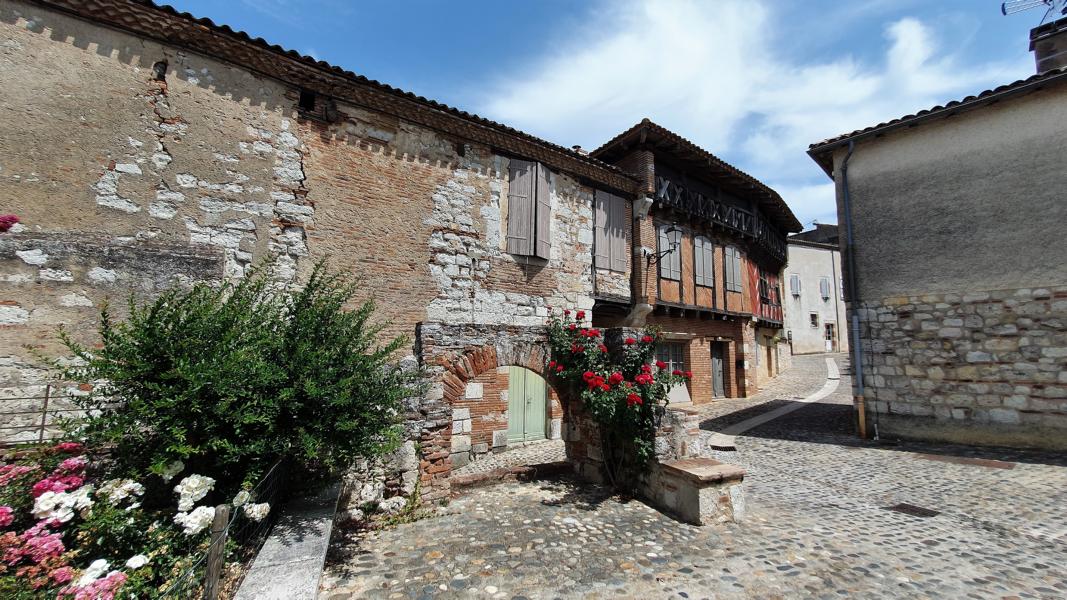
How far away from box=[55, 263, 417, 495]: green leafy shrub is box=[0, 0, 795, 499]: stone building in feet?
4.35

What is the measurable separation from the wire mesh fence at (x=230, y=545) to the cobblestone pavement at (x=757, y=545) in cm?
68

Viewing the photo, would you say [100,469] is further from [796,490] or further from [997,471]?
[997,471]

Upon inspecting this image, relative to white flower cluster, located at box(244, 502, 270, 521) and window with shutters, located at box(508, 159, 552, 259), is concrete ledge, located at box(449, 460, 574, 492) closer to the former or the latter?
white flower cluster, located at box(244, 502, 270, 521)

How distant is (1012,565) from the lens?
4008 mm

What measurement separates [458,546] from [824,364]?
2372 cm

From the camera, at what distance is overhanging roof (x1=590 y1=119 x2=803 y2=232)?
12102 mm

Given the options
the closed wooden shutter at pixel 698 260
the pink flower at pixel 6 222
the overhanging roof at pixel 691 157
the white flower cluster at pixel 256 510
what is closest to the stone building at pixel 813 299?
the overhanging roof at pixel 691 157


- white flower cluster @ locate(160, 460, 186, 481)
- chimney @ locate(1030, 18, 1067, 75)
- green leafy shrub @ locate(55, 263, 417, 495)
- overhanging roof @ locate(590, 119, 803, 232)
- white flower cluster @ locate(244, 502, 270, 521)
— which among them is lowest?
white flower cluster @ locate(244, 502, 270, 521)

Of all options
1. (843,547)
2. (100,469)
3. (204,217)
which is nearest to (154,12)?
(204,217)

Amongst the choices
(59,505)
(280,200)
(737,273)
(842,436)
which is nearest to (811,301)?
(737,273)

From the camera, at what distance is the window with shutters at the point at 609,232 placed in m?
11.2

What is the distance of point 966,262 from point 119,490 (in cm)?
1285

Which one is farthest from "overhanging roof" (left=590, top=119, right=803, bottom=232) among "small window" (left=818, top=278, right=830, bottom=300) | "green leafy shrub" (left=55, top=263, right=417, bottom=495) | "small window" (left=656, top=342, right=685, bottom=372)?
"small window" (left=818, top=278, right=830, bottom=300)

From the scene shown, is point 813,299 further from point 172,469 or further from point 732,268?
point 172,469
